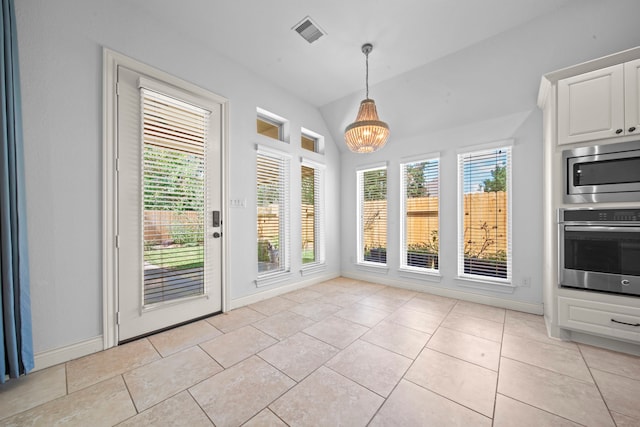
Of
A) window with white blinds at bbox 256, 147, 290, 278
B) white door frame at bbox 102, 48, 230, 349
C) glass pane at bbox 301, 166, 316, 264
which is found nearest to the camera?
white door frame at bbox 102, 48, 230, 349

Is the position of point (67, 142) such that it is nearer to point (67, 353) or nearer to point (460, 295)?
point (67, 353)

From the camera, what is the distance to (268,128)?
378cm

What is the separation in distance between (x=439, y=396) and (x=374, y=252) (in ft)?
9.73

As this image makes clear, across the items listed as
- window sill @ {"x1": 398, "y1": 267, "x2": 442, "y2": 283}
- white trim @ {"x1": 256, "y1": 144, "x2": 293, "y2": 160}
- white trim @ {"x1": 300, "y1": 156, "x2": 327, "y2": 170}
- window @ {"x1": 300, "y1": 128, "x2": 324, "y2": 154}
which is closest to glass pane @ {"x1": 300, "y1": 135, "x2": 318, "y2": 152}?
window @ {"x1": 300, "y1": 128, "x2": 324, "y2": 154}

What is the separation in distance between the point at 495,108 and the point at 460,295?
257 cm

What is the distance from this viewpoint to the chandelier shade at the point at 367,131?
2.55 metres

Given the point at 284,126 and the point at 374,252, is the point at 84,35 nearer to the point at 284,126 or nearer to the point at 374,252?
the point at 284,126

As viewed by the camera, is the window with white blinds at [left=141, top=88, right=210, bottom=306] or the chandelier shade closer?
the window with white blinds at [left=141, top=88, right=210, bottom=306]

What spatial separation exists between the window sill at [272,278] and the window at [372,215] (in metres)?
1.55

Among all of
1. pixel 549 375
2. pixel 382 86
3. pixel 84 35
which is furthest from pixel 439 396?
pixel 84 35

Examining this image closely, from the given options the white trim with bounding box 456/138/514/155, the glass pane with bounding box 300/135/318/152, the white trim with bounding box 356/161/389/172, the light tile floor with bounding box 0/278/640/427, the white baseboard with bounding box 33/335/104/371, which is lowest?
the light tile floor with bounding box 0/278/640/427

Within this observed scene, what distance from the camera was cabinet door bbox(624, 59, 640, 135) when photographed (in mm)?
1976

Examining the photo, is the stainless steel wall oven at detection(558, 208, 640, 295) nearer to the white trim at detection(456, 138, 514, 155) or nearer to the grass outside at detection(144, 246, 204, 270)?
the white trim at detection(456, 138, 514, 155)

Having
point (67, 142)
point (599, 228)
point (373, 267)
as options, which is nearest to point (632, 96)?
point (599, 228)
